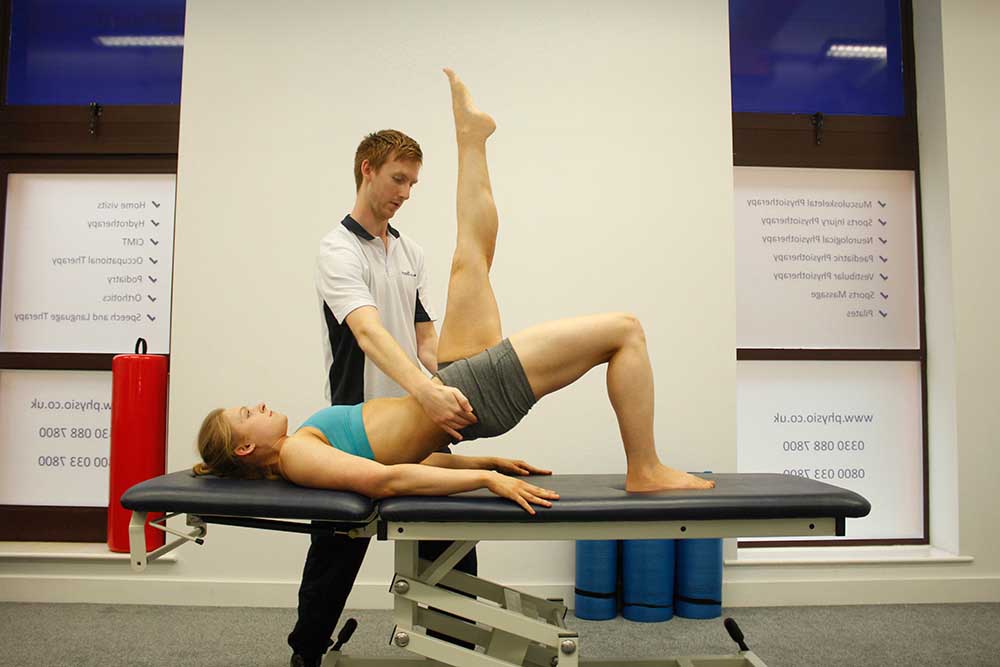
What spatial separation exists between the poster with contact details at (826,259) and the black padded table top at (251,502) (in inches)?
86.1

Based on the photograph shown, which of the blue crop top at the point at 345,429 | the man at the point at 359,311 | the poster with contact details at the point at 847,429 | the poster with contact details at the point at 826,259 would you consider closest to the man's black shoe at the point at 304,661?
the man at the point at 359,311

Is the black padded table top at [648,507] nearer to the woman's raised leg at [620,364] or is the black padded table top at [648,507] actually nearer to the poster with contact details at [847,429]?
the woman's raised leg at [620,364]

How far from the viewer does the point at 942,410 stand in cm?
292

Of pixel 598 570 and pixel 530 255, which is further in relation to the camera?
pixel 530 255

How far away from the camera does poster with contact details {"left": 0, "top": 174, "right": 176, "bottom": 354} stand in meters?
3.00

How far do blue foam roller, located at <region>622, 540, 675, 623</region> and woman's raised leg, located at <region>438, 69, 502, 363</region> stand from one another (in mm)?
1186

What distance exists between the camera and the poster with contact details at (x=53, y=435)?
297 centimetres

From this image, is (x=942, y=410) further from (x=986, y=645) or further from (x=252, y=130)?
(x=252, y=130)

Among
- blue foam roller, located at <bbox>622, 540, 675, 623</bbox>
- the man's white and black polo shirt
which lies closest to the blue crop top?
the man's white and black polo shirt

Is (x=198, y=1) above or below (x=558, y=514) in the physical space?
above

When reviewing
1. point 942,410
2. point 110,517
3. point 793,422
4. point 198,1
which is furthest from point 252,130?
point 942,410

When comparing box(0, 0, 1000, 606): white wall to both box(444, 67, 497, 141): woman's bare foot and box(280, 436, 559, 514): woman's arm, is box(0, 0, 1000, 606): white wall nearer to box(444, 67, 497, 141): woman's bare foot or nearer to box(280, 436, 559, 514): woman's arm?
box(444, 67, 497, 141): woman's bare foot

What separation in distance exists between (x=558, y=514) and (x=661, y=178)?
1.84m

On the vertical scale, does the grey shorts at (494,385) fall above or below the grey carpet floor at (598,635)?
above
